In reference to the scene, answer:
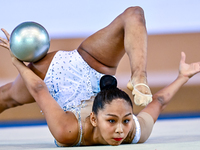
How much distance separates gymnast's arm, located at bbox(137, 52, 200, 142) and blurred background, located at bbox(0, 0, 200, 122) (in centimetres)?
182

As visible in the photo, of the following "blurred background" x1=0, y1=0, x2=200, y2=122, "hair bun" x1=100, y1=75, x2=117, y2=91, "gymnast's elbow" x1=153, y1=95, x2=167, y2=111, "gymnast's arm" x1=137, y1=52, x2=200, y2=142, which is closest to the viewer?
"hair bun" x1=100, y1=75, x2=117, y2=91

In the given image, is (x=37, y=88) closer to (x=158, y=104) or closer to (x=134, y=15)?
(x=134, y=15)

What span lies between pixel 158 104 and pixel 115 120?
0.60 meters

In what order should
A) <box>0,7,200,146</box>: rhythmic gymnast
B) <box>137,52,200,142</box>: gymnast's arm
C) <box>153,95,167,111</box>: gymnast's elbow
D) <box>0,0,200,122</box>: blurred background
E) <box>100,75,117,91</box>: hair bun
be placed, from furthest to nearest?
<box>0,0,200,122</box>: blurred background < <box>153,95,167,111</box>: gymnast's elbow < <box>137,52,200,142</box>: gymnast's arm < <box>100,75,117,91</box>: hair bun < <box>0,7,200,146</box>: rhythmic gymnast

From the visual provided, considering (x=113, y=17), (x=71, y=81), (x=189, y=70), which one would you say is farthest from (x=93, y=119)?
(x=113, y=17)

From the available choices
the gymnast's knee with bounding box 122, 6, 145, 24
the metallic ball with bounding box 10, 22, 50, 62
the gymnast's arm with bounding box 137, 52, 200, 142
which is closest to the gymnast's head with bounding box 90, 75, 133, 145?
the gymnast's arm with bounding box 137, 52, 200, 142

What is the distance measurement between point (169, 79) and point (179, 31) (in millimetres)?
606

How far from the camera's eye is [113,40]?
173 centimetres

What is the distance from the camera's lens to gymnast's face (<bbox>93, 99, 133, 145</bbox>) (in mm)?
1365

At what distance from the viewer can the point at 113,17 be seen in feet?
12.2

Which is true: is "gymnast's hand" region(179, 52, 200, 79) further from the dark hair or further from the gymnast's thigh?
the dark hair

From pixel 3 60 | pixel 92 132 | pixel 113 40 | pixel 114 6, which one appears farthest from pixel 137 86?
pixel 3 60

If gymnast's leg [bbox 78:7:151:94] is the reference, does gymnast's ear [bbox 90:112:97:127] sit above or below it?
below

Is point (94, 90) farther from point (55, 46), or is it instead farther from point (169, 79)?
point (169, 79)
